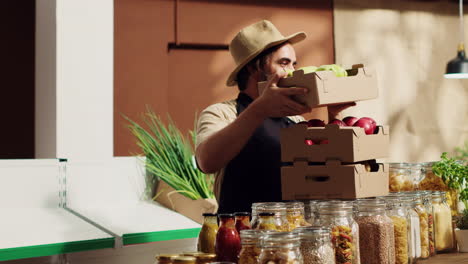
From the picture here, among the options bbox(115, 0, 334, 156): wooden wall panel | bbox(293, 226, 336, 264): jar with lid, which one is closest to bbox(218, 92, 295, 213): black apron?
bbox(293, 226, 336, 264): jar with lid

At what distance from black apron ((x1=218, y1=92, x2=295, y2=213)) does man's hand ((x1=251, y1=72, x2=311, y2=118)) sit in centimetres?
46

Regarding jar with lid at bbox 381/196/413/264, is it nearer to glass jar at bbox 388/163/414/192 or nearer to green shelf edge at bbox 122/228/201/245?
glass jar at bbox 388/163/414/192

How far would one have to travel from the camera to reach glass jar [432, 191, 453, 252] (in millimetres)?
2158

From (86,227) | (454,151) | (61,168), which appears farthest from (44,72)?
(454,151)

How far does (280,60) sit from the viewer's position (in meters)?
2.53

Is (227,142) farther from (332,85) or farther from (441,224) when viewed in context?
(441,224)

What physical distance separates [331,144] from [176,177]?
166cm

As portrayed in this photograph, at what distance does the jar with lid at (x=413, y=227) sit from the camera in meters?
1.92

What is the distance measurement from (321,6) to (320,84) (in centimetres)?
427

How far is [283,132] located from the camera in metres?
1.95

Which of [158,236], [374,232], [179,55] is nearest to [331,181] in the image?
[374,232]

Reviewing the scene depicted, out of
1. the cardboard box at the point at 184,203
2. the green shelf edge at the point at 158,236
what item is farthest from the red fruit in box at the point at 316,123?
the cardboard box at the point at 184,203

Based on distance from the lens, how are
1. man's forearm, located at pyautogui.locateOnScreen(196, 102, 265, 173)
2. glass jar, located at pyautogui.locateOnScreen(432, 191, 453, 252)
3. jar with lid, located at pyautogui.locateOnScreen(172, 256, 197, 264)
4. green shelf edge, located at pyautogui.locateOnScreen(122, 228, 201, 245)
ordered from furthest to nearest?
green shelf edge, located at pyautogui.locateOnScreen(122, 228, 201, 245), glass jar, located at pyautogui.locateOnScreen(432, 191, 453, 252), man's forearm, located at pyautogui.locateOnScreen(196, 102, 265, 173), jar with lid, located at pyautogui.locateOnScreen(172, 256, 197, 264)

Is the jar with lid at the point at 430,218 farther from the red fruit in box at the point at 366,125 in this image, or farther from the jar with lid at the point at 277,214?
the jar with lid at the point at 277,214
